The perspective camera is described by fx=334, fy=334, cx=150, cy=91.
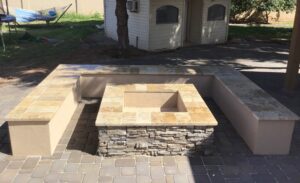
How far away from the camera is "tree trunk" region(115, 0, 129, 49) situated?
11.4m

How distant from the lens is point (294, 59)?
8.37m

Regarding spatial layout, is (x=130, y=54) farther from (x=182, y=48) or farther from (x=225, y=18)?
(x=225, y=18)

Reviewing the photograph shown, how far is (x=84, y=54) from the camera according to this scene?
12117mm

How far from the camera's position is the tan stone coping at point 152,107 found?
508 cm

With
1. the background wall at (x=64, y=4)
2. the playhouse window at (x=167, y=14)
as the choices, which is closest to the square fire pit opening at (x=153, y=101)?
the playhouse window at (x=167, y=14)

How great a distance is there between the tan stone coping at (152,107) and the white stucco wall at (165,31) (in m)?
6.11

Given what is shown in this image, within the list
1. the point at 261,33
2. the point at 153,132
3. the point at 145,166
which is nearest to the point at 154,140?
the point at 153,132

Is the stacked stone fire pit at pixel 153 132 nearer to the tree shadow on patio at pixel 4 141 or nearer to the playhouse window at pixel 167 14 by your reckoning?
the tree shadow on patio at pixel 4 141

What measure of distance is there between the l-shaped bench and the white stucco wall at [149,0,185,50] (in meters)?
4.79

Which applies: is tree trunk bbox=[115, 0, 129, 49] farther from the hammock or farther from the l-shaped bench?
the hammock

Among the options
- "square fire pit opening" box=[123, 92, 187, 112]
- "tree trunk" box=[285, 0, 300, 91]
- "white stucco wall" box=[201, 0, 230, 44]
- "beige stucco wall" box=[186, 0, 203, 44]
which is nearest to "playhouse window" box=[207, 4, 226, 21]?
"white stucco wall" box=[201, 0, 230, 44]

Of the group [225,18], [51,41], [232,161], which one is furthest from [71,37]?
[232,161]

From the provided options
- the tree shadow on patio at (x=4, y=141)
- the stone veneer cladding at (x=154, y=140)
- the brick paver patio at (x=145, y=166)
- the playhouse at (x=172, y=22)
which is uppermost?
the playhouse at (x=172, y=22)

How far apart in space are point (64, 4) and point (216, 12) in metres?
13.4
